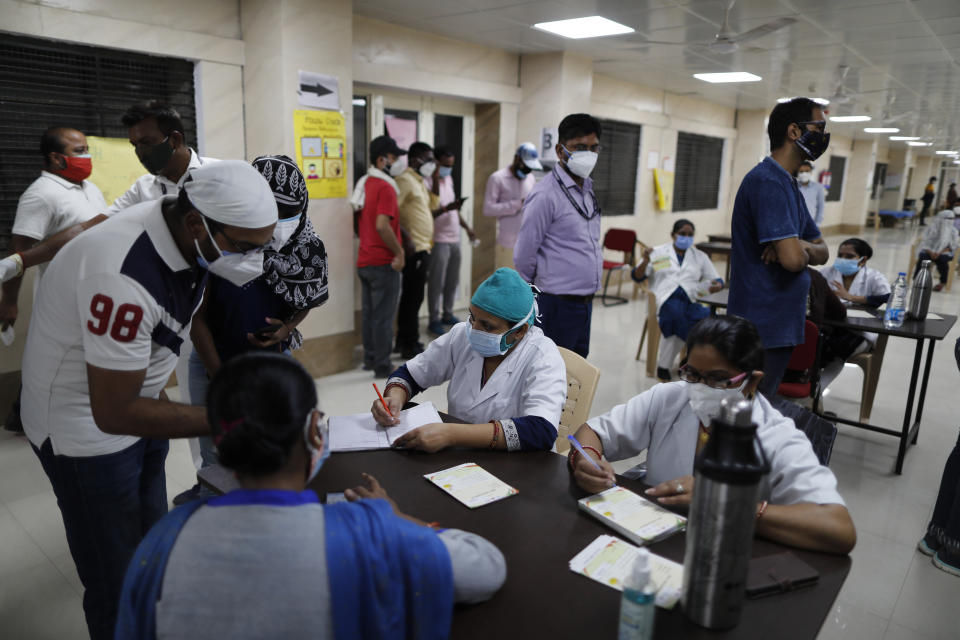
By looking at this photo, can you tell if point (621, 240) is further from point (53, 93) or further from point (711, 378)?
point (711, 378)

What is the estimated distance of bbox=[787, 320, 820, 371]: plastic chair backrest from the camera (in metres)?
3.28

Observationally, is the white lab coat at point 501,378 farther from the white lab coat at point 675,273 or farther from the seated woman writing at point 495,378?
the white lab coat at point 675,273

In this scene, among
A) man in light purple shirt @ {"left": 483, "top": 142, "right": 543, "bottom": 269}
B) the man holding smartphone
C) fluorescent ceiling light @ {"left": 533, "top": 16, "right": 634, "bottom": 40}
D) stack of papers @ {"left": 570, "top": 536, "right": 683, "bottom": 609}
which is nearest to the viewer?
stack of papers @ {"left": 570, "top": 536, "right": 683, "bottom": 609}

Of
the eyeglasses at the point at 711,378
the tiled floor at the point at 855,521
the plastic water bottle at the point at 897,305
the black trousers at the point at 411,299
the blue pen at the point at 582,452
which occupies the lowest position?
the tiled floor at the point at 855,521

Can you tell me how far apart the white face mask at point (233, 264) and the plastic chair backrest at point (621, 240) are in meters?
6.09

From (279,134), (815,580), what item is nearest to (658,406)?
(815,580)

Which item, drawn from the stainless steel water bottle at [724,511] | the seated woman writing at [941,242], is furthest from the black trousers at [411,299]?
the seated woman writing at [941,242]

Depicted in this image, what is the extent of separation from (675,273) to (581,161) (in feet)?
6.41

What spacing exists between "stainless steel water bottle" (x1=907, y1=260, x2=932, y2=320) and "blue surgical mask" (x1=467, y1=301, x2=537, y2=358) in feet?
9.10

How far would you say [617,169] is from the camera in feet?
27.4

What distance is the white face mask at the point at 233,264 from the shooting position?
4.75ft

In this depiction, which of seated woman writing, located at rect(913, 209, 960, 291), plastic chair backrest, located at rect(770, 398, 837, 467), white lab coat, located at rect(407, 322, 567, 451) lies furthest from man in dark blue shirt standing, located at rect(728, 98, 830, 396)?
seated woman writing, located at rect(913, 209, 960, 291)

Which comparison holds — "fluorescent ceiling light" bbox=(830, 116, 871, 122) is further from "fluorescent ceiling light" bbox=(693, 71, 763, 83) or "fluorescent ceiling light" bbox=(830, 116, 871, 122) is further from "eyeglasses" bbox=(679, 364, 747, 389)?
"eyeglasses" bbox=(679, 364, 747, 389)

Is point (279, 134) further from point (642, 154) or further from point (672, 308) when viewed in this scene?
point (642, 154)
